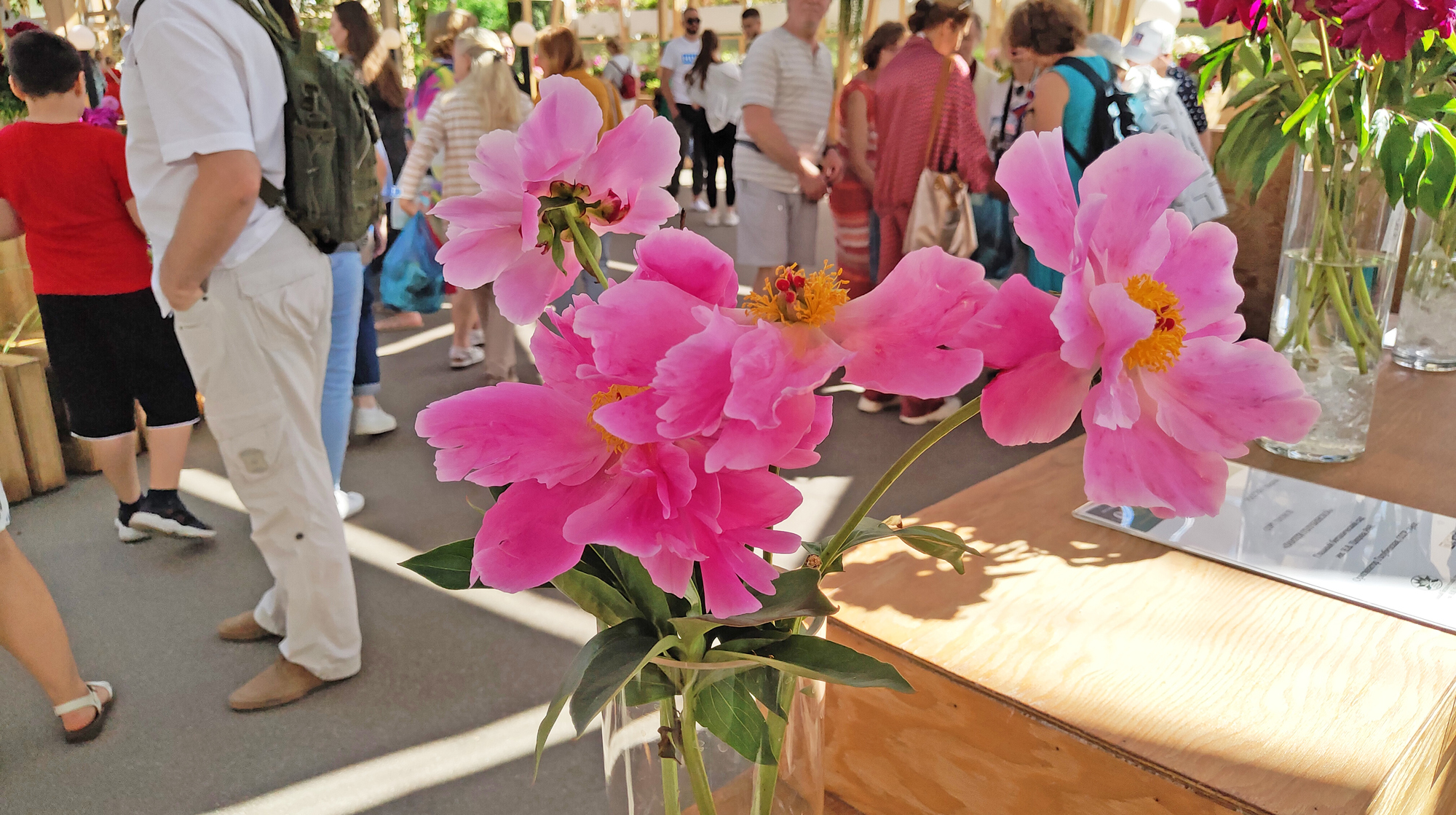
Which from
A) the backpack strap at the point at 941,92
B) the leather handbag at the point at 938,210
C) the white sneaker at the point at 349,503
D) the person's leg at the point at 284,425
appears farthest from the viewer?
the leather handbag at the point at 938,210

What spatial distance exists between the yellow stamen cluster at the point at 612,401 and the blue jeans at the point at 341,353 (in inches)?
82.0

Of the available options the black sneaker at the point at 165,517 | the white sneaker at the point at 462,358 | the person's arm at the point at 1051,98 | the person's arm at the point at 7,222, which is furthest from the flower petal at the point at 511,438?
the white sneaker at the point at 462,358

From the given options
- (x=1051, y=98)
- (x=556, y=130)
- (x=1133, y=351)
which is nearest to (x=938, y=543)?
(x=1133, y=351)

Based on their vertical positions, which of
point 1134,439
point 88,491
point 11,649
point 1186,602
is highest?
point 1134,439

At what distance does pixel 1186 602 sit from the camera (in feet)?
3.08

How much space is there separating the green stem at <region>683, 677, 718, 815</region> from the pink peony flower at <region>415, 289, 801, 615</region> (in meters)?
0.11

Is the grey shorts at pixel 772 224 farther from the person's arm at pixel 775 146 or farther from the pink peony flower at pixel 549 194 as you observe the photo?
the pink peony flower at pixel 549 194

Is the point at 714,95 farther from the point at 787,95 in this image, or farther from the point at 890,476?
the point at 890,476

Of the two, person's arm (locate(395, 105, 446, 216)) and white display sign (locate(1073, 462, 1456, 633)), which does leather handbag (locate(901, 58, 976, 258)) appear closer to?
person's arm (locate(395, 105, 446, 216))

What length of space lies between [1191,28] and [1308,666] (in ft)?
27.3

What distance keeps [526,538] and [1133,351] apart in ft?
0.80

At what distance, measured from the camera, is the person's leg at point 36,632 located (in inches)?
77.2

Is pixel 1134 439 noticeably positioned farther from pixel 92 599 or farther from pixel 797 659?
pixel 92 599

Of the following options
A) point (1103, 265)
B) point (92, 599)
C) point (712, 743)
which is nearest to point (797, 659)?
point (712, 743)
